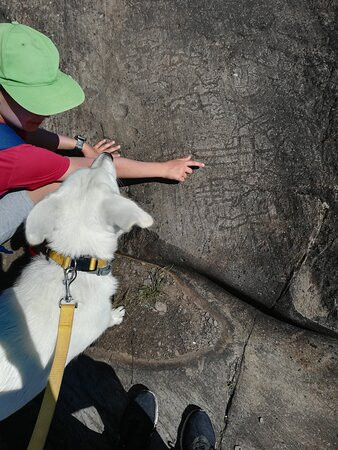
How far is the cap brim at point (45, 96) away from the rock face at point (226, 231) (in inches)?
40.2

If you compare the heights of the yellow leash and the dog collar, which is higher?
the dog collar

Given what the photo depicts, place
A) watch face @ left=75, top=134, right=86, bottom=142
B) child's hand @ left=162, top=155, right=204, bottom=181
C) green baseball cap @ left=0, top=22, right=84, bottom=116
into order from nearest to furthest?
green baseball cap @ left=0, top=22, right=84, bottom=116 → child's hand @ left=162, top=155, right=204, bottom=181 → watch face @ left=75, top=134, right=86, bottom=142

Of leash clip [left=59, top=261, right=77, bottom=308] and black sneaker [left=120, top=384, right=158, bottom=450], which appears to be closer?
leash clip [left=59, top=261, right=77, bottom=308]

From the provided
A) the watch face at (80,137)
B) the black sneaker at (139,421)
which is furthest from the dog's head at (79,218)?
the black sneaker at (139,421)

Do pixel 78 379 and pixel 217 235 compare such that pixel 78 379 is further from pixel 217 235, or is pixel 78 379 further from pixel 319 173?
pixel 319 173

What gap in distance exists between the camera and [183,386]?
10.2 feet

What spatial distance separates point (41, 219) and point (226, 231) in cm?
139

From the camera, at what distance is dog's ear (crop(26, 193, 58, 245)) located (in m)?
2.25

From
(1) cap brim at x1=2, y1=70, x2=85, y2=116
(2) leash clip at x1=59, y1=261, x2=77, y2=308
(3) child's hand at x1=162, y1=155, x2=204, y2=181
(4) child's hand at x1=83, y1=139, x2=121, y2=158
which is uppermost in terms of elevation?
(1) cap brim at x1=2, y1=70, x2=85, y2=116

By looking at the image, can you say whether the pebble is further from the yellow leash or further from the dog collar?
the yellow leash

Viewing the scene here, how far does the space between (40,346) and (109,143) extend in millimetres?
1628

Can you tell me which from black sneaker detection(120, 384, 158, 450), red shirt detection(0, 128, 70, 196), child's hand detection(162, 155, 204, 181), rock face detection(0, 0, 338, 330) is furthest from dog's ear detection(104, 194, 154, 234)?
black sneaker detection(120, 384, 158, 450)

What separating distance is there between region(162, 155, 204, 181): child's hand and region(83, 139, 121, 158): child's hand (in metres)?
0.42

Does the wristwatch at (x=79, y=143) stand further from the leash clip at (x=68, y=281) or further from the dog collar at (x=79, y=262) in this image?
the leash clip at (x=68, y=281)
